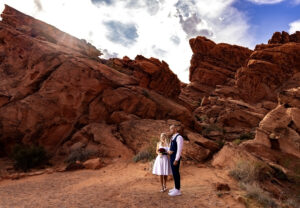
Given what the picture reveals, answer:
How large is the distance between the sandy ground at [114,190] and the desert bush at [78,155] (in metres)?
1.93

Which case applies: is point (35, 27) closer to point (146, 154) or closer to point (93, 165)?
point (93, 165)

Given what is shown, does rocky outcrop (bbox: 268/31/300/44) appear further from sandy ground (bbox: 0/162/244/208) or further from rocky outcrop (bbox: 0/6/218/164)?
sandy ground (bbox: 0/162/244/208)

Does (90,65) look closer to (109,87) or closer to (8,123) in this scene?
(109,87)

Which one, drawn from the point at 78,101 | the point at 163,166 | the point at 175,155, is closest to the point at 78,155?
the point at 78,101

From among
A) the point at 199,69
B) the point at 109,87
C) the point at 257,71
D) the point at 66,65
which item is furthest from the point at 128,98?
the point at 199,69

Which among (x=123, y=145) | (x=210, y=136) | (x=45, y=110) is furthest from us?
(x=210, y=136)

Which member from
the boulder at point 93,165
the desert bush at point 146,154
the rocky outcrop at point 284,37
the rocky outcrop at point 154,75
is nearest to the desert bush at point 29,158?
the boulder at point 93,165

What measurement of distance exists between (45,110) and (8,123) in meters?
2.15

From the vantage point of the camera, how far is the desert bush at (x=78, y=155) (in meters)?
11.1

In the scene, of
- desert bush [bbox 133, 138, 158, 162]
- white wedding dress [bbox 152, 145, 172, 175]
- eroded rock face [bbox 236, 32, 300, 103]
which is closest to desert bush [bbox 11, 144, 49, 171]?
desert bush [bbox 133, 138, 158, 162]

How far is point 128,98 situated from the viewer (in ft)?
50.4

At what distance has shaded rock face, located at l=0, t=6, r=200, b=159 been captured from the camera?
1249 cm

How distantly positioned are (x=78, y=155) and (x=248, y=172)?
8616mm

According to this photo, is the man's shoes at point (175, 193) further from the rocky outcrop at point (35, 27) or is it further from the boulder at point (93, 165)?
the rocky outcrop at point (35, 27)
